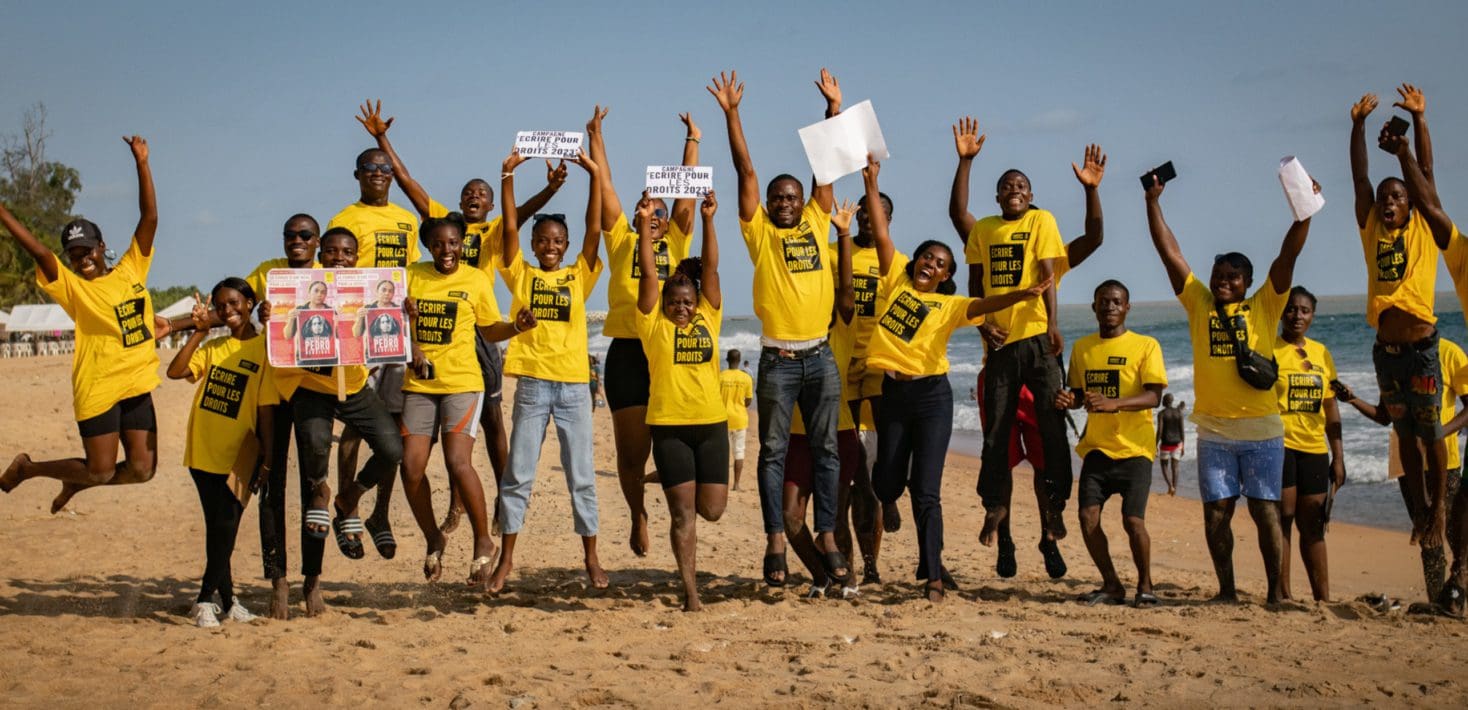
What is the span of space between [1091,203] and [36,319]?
59.0 meters

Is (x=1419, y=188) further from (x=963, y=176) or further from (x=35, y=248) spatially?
(x=35, y=248)

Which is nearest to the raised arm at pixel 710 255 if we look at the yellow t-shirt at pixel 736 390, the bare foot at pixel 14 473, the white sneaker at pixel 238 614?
the white sneaker at pixel 238 614

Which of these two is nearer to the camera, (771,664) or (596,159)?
(771,664)

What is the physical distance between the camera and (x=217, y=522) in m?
8.23

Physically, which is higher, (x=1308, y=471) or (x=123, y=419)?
(x=123, y=419)

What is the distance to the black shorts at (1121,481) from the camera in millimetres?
8766

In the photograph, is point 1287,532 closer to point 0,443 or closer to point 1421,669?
point 1421,669

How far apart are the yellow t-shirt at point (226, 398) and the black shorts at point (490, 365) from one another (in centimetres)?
154

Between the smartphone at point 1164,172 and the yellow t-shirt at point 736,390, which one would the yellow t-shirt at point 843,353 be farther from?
the yellow t-shirt at point 736,390

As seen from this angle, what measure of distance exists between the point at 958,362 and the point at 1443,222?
162 ft

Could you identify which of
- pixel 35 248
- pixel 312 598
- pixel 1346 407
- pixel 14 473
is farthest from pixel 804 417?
pixel 1346 407

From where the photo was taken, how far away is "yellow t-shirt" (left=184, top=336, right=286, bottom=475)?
816 centimetres


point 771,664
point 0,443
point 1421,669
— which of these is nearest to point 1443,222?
point 1421,669

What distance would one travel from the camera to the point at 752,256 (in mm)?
8766
